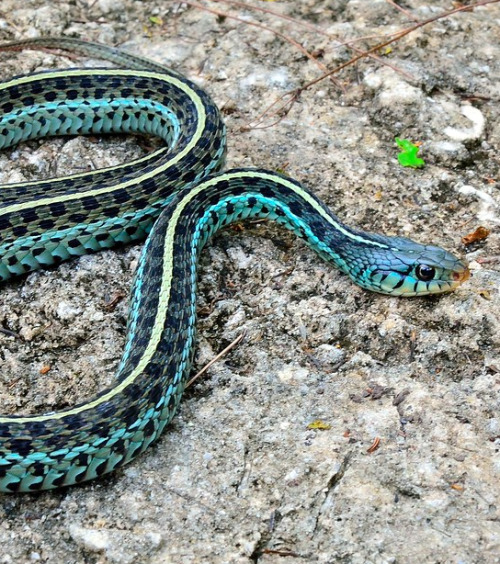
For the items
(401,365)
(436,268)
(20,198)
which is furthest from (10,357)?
(436,268)

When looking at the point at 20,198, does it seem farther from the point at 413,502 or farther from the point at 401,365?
the point at 413,502

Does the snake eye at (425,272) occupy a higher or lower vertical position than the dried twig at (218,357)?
higher

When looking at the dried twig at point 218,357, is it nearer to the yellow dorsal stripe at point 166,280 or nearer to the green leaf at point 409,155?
the yellow dorsal stripe at point 166,280

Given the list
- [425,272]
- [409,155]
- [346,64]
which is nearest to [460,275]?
[425,272]

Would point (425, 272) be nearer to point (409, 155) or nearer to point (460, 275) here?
point (460, 275)

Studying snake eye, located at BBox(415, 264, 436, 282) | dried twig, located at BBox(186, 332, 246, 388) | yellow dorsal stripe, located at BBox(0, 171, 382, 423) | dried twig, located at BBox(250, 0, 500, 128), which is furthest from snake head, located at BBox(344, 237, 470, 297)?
dried twig, located at BBox(250, 0, 500, 128)

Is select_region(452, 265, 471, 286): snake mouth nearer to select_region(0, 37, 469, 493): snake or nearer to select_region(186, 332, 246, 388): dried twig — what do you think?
select_region(0, 37, 469, 493): snake

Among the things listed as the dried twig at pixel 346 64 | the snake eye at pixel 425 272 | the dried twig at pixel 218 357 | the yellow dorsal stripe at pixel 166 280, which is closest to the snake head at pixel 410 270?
the snake eye at pixel 425 272
